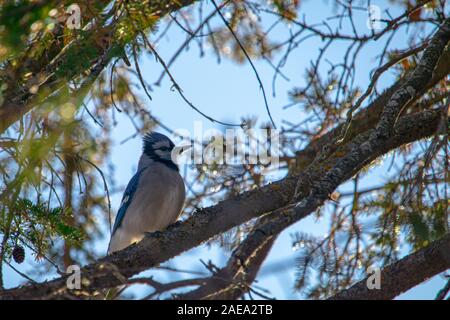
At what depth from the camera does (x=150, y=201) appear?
5.43 m

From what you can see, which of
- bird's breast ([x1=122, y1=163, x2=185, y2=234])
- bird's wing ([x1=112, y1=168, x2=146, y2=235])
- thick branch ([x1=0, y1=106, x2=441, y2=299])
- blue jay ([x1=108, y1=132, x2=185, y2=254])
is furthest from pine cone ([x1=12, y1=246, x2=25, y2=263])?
bird's wing ([x1=112, y1=168, x2=146, y2=235])

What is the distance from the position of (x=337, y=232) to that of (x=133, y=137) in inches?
70.3

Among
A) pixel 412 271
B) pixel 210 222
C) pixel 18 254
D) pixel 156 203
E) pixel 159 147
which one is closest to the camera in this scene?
pixel 18 254

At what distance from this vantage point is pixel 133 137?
17.3 feet

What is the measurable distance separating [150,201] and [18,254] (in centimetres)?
189

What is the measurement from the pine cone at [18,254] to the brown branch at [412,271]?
1.87 metres

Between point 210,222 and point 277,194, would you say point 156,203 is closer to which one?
point 210,222

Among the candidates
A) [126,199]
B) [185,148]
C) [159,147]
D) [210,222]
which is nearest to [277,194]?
[210,222]

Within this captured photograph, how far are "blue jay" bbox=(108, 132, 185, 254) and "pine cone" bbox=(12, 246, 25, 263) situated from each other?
5.45 feet

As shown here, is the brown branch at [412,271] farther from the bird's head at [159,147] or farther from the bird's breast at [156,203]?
the bird's head at [159,147]

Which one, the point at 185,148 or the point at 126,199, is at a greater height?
the point at 185,148

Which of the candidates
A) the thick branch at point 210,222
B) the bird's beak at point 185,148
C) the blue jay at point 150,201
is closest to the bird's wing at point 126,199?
the blue jay at point 150,201

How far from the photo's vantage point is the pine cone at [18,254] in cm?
361
